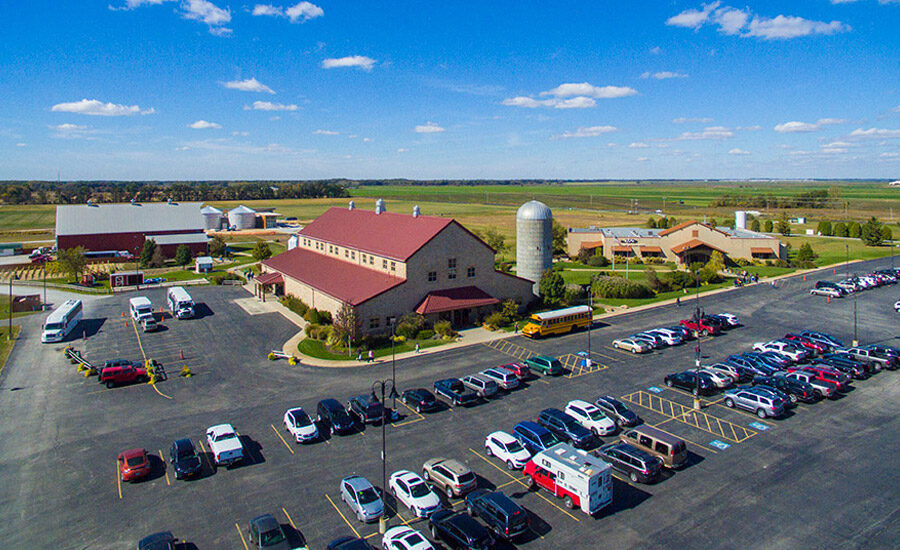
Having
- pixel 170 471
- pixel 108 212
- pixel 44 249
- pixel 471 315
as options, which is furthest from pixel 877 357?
pixel 44 249

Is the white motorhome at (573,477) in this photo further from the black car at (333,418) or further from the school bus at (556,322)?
the school bus at (556,322)

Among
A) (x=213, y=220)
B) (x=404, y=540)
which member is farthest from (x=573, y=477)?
(x=213, y=220)

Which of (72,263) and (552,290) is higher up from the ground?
(72,263)

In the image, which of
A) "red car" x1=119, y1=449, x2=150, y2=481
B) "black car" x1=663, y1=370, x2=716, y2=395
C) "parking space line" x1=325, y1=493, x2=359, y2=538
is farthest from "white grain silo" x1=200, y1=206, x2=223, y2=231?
"parking space line" x1=325, y1=493, x2=359, y2=538

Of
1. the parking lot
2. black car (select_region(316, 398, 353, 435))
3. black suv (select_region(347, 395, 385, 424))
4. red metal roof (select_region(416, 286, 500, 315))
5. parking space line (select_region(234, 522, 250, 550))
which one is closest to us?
parking space line (select_region(234, 522, 250, 550))

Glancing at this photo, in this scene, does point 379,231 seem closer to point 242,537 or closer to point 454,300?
point 454,300

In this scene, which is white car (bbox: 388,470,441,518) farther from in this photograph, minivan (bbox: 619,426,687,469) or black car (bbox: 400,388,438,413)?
minivan (bbox: 619,426,687,469)

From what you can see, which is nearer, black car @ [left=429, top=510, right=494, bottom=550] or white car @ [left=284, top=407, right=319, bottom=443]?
black car @ [left=429, top=510, right=494, bottom=550]
